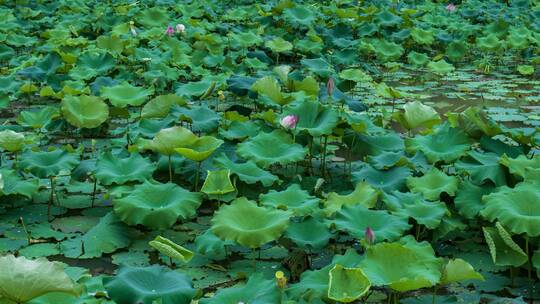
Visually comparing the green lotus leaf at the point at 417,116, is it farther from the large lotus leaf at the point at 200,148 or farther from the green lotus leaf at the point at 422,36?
the green lotus leaf at the point at 422,36

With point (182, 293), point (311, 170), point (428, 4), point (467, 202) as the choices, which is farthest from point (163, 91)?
point (428, 4)

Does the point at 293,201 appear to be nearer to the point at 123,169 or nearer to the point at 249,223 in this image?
the point at 249,223

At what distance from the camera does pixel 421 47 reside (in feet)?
24.3

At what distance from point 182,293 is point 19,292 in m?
0.41

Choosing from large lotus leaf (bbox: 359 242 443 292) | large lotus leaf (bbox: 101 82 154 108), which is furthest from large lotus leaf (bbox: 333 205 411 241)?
large lotus leaf (bbox: 101 82 154 108)

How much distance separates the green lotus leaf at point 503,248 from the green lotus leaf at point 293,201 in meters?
0.58

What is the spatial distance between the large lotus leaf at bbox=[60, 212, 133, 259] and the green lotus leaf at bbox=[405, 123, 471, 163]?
124cm

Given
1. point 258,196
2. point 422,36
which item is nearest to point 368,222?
point 258,196

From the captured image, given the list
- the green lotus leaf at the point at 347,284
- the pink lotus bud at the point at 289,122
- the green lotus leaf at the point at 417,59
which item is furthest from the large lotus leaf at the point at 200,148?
the green lotus leaf at the point at 417,59

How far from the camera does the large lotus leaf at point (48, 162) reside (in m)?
2.99

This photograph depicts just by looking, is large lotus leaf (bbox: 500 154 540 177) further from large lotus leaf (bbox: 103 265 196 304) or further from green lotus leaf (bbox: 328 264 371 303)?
large lotus leaf (bbox: 103 265 196 304)

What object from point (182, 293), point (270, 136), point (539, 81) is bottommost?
point (539, 81)

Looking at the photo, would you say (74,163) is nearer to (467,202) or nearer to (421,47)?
(467,202)

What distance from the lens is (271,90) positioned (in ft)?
12.7
